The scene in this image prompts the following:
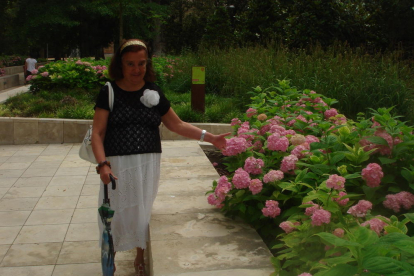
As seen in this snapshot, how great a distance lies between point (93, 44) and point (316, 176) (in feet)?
87.1

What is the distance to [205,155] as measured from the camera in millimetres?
6801

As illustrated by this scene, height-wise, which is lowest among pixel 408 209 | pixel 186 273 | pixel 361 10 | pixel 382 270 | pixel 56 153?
pixel 56 153

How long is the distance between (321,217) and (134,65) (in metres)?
1.53

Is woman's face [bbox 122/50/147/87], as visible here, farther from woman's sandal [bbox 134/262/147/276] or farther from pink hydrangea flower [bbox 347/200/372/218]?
pink hydrangea flower [bbox 347/200/372/218]

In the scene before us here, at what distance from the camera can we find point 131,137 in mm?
3168

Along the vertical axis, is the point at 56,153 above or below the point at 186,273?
below

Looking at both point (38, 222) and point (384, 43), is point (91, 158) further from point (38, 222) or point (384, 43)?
point (384, 43)

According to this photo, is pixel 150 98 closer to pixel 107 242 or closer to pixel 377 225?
pixel 107 242

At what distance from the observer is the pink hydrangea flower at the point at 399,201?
2838 mm

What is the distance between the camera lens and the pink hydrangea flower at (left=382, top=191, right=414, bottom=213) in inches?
112

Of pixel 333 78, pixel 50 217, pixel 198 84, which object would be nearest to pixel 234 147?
pixel 50 217

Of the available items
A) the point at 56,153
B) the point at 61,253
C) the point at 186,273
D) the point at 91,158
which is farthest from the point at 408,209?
the point at 56,153

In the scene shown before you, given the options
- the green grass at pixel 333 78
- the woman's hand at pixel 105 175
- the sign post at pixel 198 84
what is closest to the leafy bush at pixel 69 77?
the green grass at pixel 333 78

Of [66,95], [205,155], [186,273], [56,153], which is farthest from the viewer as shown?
[66,95]
